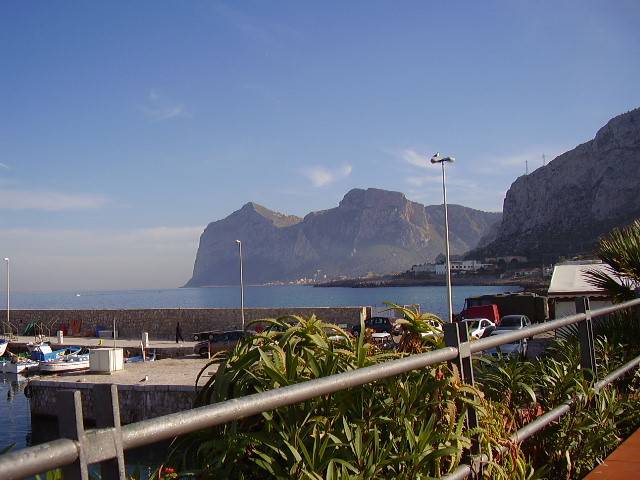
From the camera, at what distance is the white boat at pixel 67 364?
3554 cm

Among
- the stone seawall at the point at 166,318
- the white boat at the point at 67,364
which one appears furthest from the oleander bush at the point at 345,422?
the stone seawall at the point at 166,318

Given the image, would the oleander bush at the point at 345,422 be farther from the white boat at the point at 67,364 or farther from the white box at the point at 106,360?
the white boat at the point at 67,364

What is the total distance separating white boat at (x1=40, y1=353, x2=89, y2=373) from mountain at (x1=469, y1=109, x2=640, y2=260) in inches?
A: 5015

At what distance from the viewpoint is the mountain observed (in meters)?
157

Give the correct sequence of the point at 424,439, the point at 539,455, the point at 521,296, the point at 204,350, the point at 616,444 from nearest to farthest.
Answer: the point at 424,439 < the point at 539,455 < the point at 616,444 < the point at 204,350 < the point at 521,296

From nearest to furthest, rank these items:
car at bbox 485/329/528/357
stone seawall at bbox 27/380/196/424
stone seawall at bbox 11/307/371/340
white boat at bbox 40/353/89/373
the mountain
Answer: car at bbox 485/329/528/357 → stone seawall at bbox 27/380/196/424 → white boat at bbox 40/353/89/373 → stone seawall at bbox 11/307/371/340 → the mountain

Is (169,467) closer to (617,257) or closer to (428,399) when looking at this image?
(428,399)

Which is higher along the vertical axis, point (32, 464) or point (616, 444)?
point (32, 464)

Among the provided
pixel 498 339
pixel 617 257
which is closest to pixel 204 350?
pixel 617 257

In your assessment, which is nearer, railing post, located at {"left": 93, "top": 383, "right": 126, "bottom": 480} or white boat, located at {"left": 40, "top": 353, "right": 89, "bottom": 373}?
railing post, located at {"left": 93, "top": 383, "right": 126, "bottom": 480}

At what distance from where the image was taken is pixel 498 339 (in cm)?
331

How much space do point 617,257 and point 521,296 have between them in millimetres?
38196

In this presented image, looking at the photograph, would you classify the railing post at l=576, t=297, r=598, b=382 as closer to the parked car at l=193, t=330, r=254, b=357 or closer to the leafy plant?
the leafy plant

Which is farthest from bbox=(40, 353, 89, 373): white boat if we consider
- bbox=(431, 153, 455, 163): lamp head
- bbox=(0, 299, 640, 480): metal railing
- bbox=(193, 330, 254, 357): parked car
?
bbox=(0, 299, 640, 480): metal railing
